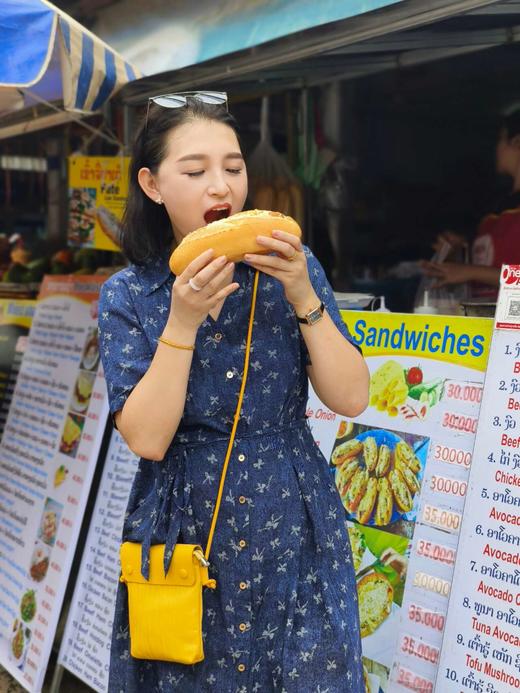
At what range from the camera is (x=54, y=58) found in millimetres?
3678

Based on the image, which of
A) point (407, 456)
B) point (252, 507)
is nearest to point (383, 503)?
point (407, 456)

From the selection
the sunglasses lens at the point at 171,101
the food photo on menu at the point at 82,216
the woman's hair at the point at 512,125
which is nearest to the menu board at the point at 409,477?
the sunglasses lens at the point at 171,101

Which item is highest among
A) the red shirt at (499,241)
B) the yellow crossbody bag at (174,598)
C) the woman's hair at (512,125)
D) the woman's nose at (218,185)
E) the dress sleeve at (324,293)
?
the woman's hair at (512,125)

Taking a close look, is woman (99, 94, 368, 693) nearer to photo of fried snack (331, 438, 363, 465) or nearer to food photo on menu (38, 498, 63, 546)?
photo of fried snack (331, 438, 363, 465)

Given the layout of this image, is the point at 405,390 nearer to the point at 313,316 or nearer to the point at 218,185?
the point at 313,316

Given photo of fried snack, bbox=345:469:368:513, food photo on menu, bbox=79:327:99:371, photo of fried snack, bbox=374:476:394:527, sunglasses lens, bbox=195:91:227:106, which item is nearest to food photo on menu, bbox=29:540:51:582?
food photo on menu, bbox=79:327:99:371

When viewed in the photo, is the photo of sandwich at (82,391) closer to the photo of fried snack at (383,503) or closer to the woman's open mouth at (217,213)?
the photo of fried snack at (383,503)

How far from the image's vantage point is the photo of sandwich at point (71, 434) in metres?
3.97

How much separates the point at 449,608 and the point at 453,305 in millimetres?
1506

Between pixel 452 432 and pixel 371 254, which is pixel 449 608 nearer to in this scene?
pixel 452 432

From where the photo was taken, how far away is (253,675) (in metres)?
1.86

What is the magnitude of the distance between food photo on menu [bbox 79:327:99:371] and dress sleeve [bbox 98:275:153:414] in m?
2.12

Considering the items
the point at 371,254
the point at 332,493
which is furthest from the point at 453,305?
the point at 371,254

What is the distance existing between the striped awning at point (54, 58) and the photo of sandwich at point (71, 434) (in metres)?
1.38
